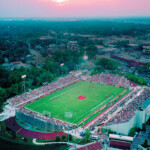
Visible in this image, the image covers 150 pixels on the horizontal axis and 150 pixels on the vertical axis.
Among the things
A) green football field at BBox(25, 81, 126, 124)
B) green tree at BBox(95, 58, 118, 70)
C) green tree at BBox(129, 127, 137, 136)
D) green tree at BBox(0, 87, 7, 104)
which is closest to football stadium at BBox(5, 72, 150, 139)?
green football field at BBox(25, 81, 126, 124)

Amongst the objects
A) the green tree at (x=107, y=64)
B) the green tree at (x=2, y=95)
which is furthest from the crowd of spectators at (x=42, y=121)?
the green tree at (x=107, y=64)

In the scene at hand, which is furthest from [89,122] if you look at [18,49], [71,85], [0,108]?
[18,49]

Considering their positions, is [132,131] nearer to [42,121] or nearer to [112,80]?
[42,121]

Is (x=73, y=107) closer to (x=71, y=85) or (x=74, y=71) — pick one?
(x=71, y=85)

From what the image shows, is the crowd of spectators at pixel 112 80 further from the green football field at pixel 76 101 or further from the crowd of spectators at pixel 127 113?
the crowd of spectators at pixel 127 113

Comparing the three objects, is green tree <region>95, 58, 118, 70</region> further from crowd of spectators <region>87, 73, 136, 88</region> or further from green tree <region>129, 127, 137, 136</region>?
green tree <region>129, 127, 137, 136</region>

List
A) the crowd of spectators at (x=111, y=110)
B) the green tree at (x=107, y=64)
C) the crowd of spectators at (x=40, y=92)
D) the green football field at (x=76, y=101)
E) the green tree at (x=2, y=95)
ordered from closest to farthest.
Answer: the crowd of spectators at (x=111, y=110)
the green football field at (x=76, y=101)
the green tree at (x=2, y=95)
the crowd of spectators at (x=40, y=92)
the green tree at (x=107, y=64)
